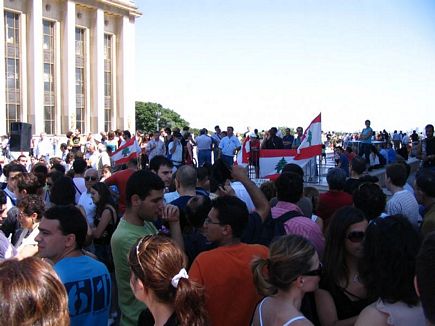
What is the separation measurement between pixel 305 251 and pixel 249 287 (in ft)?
2.15

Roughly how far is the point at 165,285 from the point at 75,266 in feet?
3.31

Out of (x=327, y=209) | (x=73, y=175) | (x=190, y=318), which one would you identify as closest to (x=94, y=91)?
(x=73, y=175)

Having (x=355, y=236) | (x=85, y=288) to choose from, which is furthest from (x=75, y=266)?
(x=355, y=236)

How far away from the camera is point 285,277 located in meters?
2.73

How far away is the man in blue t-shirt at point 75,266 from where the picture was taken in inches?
125

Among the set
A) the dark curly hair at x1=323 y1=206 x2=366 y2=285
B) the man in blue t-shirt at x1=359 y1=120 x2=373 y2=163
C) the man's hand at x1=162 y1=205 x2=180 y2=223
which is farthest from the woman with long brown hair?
the man in blue t-shirt at x1=359 y1=120 x2=373 y2=163

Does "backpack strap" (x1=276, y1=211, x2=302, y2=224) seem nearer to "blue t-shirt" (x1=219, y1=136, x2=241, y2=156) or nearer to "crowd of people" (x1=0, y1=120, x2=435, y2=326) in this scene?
"crowd of people" (x1=0, y1=120, x2=435, y2=326)

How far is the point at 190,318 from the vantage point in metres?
2.43

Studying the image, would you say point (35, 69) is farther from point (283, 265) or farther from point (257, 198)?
point (283, 265)

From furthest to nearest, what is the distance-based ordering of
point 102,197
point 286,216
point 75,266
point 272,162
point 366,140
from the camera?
point 366,140
point 272,162
point 102,197
point 286,216
point 75,266

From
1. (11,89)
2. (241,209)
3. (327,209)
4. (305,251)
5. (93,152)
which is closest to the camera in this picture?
(305,251)

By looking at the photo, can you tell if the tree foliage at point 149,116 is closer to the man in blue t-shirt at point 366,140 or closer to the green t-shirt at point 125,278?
the man in blue t-shirt at point 366,140

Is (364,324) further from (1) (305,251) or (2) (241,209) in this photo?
(2) (241,209)

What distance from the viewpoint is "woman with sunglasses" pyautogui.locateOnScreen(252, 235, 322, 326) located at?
273 centimetres
